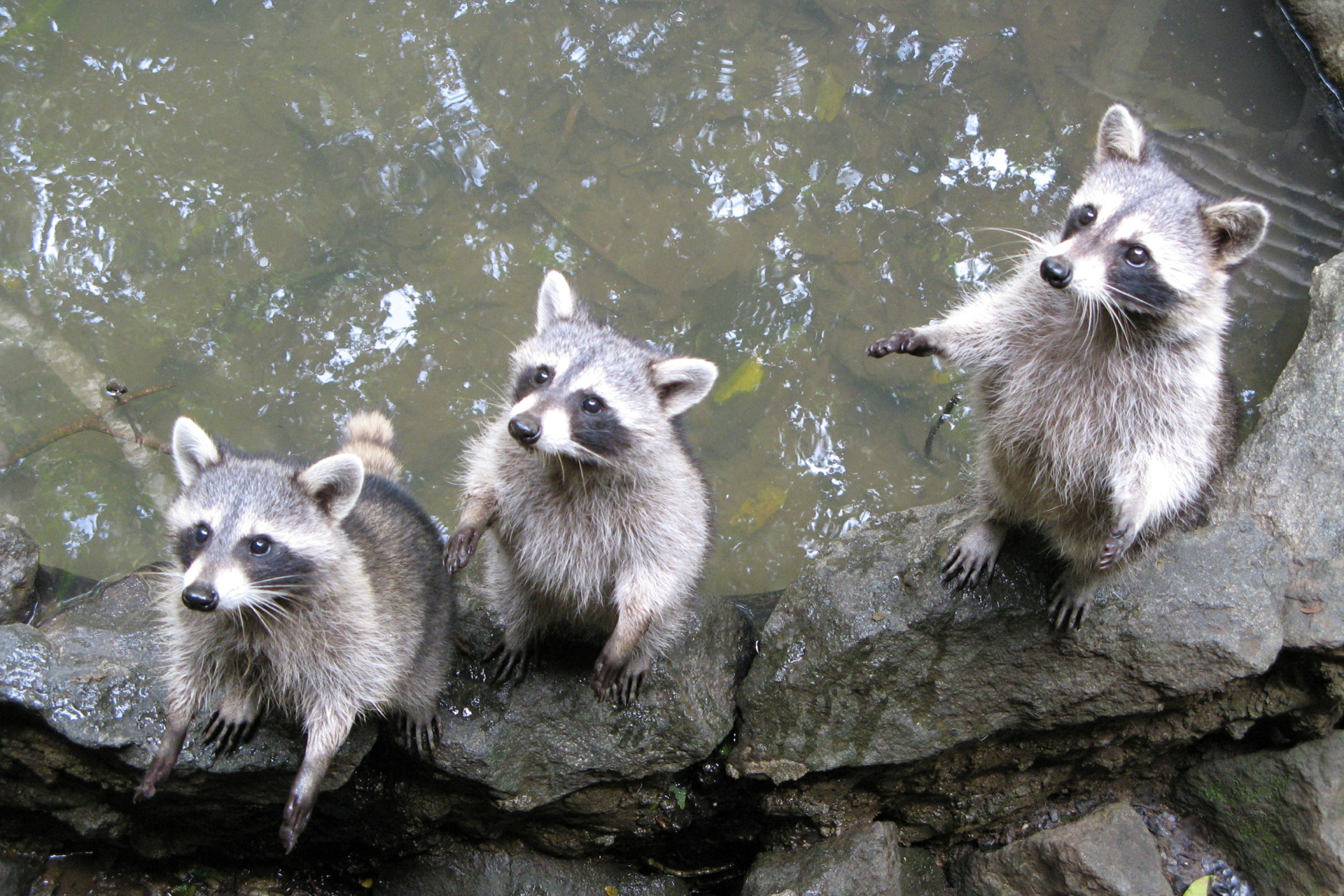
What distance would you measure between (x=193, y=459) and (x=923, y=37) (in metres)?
4.84

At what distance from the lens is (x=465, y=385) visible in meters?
4.91

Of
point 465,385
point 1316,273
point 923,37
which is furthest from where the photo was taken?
point 923,37

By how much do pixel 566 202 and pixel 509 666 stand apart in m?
2.89

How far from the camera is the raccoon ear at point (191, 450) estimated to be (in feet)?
9.26

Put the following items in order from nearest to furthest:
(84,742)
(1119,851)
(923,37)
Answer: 1. (84,742)
2. (1119,851)
3. (923,37)

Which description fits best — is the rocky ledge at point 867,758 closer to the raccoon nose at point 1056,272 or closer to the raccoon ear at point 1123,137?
the raccoon nose at point 1056,272

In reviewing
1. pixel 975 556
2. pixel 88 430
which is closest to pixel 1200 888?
pixel 975 556

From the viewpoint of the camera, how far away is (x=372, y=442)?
3.88 meters

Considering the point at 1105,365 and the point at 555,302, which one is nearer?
the point at 1105,365

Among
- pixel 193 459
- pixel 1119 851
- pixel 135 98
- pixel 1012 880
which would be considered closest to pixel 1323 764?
pixel 1119 851

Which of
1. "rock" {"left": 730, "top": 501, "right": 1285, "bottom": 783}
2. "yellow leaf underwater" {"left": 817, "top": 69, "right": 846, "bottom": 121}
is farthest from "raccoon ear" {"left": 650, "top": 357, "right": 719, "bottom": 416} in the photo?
"yellow leaf underwater" {"left": 817, "top": 69, "right": 846, "bottom": 121}

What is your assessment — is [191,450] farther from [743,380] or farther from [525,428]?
[743,380]

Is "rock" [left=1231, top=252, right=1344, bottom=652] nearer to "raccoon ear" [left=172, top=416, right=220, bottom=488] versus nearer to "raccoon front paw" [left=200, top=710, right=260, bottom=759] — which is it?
"raccoon front paw" [left=200, top=710, right=260, bottom=759]

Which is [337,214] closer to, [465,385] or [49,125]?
[465,385]
